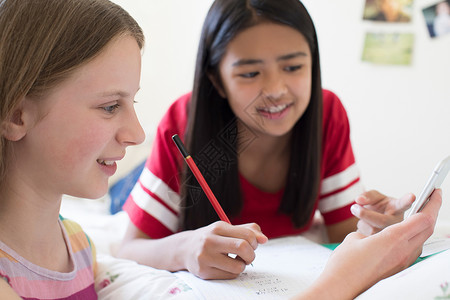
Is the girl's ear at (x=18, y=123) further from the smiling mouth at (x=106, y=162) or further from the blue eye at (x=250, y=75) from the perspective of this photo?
the blue eye at (x=250, y=75)

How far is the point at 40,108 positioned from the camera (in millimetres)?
545

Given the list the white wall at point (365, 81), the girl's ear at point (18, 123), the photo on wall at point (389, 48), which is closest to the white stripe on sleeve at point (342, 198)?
the white wall at point (365, 81)

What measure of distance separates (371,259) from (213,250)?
197mm

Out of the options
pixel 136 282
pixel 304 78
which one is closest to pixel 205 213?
pixel 136 282

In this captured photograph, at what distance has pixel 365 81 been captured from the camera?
1.68 metres

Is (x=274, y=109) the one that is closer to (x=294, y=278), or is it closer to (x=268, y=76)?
(x=268, y=76)

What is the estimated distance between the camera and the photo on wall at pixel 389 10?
1.57m

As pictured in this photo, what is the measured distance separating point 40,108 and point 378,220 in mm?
456

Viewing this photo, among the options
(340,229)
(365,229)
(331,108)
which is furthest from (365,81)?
(365,229)

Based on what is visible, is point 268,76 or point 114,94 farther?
point 268,76

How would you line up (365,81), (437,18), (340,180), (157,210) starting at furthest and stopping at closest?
1. (365,81)
2. (437,18)
3. (340,180)
4. (157,210)

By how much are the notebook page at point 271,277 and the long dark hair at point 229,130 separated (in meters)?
0.12

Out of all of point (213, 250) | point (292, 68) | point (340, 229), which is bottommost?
point (340, 229)

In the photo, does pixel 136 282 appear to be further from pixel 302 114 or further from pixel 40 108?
pixel 302 114
